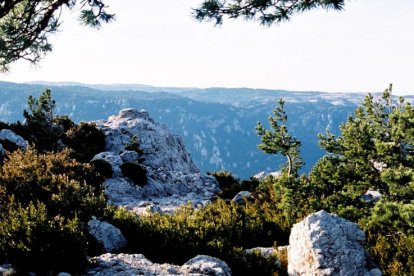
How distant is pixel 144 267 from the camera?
8.35m

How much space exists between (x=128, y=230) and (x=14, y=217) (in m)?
3.58

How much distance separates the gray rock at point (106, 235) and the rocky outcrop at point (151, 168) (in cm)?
419

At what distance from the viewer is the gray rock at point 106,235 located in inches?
399

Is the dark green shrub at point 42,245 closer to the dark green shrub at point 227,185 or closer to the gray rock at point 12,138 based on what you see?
the dark green shrub at point 227,185

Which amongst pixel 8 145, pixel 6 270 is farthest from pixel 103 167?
pixel 6 270

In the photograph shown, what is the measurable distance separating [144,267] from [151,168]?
16.7 metres

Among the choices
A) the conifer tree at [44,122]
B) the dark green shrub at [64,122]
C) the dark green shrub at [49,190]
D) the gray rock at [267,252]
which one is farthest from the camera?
the dark green shrub at [64,122]

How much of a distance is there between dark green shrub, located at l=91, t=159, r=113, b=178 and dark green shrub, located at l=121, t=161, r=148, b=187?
29.9 inches

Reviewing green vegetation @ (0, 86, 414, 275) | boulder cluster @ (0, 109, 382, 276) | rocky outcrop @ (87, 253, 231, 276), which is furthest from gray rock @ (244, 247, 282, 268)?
rocky outcrop @ (87, 253, 231, 276)

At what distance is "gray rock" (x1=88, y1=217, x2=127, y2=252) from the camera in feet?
33.2

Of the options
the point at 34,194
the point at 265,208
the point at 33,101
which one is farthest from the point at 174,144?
the point at 34,194

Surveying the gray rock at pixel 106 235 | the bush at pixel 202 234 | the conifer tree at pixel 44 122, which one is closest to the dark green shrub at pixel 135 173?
the conifer tree at pixel 44 122

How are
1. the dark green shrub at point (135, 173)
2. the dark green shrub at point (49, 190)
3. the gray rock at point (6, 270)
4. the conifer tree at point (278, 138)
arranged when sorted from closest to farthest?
1. the gray rock at point (6, 270)
2. the dark green shrub at point (49, 190)
3. the conifer tree at point (278, 138)
4. the dark green shrub at point (135, 173)

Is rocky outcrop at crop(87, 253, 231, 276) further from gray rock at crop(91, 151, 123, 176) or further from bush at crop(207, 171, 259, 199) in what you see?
bush at crop(207, 171, 259, 199)
